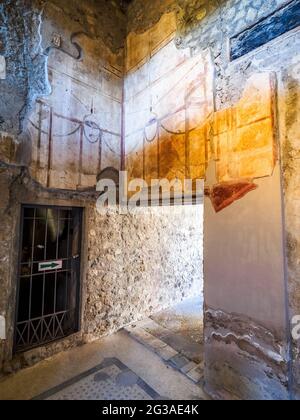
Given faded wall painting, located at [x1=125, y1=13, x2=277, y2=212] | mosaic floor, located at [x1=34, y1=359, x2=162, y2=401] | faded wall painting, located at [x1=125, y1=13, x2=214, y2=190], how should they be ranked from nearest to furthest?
faded wall painting, located at [x1=125, y1=13, x2=277, y2=212]
mosaic floor, located at [x1=34, y1=359, x2=162, y2=401]
faded wall painting, located at [x1=125, y1=13, x2=214, y2=190]

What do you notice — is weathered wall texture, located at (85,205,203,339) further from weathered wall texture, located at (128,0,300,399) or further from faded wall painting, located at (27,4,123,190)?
weathered wall texture, located at (128,0,300,399)

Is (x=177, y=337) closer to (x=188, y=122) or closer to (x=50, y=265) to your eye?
(x=50, y=265)

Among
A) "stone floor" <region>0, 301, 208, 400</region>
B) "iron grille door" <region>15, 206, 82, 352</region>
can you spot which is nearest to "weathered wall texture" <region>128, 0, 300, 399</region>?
"stone floor" <region>0, 301, 208, 400</region>

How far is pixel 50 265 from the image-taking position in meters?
2.64

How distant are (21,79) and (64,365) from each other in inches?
124

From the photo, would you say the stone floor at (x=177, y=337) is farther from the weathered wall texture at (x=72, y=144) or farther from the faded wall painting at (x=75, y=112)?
the faded wall painting at (x=75, y=112)

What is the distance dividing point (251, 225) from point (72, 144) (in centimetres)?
224

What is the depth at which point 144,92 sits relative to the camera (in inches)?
112

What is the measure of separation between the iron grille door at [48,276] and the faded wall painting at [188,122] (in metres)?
1.19


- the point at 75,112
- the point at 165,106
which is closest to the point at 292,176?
the point at 165,106

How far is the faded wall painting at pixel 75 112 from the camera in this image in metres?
2.53

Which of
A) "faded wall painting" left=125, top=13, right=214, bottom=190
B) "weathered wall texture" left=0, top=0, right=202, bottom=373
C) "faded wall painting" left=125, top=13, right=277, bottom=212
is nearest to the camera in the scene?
"faded wall painting" left=125, top=13, right=277, bottom=212

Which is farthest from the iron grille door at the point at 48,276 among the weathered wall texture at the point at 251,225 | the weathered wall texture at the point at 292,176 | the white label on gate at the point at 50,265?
the weathered wall texture at the point at 292,176

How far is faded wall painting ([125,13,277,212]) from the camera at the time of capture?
5.79ft
